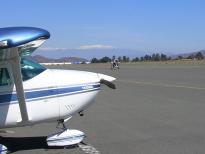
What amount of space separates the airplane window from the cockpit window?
27 cm

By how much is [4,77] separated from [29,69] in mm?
464

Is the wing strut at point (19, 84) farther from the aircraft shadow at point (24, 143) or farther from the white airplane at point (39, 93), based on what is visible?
the aircraft shadow at point (24, 143)

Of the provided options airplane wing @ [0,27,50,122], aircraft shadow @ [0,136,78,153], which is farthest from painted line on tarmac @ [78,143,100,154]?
airplane wing @ [0,27,50,122]

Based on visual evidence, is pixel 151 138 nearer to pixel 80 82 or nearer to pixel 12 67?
pixel 80 82

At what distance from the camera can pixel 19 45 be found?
6.45 meters

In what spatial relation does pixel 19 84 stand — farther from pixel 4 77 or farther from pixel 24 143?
pixel 24 143

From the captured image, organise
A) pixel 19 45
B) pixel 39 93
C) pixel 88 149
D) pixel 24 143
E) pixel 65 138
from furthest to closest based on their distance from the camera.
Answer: pixel 24 143 < pixel 65 138 < pixel 88 149 < pixel 39 93 < pixel 19 45

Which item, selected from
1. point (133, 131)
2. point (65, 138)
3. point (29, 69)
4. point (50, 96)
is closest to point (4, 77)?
point (29, 69)

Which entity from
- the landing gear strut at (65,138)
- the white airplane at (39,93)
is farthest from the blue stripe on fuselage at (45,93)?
the landing gear strut at (65,138)

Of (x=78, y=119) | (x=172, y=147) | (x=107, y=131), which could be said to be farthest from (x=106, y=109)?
(x=172, y=147)

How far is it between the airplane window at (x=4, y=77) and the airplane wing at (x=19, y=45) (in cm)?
19

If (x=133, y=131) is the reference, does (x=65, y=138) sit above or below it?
above

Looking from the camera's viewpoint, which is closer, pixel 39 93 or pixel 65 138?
pixel 39 93

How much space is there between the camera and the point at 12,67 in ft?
25.4
